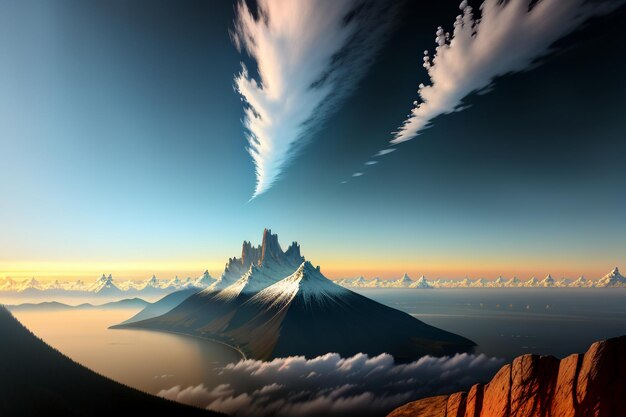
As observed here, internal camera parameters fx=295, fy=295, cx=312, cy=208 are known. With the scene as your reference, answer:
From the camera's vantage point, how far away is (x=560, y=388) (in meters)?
33.8

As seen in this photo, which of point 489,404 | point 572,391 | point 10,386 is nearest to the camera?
point 572,391

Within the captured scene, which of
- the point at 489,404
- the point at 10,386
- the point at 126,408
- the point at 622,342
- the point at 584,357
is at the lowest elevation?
the point at 126,408

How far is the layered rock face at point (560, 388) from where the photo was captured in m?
30.8

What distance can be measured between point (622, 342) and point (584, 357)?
3.95 meters

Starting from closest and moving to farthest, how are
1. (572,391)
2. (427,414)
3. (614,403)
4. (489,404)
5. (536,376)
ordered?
(614,403)
(572,391)
(536,376)
(489,404)
(427,414)

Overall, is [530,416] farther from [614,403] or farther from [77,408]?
[77,408]

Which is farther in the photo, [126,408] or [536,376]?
[126,408]

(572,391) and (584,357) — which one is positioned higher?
(584,357)

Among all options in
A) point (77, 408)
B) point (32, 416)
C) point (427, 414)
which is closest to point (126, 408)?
point (77, 408)

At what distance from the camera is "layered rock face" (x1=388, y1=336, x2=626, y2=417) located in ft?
101

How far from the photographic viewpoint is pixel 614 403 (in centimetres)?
3019

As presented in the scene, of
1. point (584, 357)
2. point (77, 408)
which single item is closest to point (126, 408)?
point (77, 408)

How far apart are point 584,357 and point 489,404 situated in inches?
509

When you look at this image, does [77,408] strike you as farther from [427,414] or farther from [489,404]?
[489,404]
